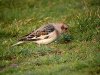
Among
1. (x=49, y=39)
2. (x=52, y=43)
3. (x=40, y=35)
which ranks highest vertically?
(x=40, y=35)

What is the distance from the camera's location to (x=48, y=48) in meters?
11.5

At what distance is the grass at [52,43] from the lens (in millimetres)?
9695

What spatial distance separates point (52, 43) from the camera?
40.3 ft

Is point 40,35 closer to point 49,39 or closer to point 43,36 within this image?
point 43,36

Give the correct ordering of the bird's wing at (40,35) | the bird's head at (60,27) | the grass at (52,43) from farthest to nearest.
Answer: the bird's head at (60,27), the bird's wing at (40,35), the grass at (52,43)

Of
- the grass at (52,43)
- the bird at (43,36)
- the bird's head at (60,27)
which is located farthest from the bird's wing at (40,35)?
the bird's head at (60,27)

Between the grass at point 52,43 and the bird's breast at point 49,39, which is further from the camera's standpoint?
the bird's breast at point 49,39

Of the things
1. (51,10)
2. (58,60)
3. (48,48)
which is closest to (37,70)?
(58,60)

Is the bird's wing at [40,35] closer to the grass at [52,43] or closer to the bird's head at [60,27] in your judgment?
the grass at [52,43]

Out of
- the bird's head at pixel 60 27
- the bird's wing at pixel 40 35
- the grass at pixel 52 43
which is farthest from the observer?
the bird's head at pixel 60 27

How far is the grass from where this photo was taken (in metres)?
9.70

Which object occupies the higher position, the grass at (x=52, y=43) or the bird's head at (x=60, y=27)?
the bird's head at (x=60, y=27)

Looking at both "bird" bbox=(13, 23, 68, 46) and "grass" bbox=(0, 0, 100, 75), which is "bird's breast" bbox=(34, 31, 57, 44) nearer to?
"bird" bbox=(13, 23, 68, 46)

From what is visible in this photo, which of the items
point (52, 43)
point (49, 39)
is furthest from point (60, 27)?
point (49, 39)
